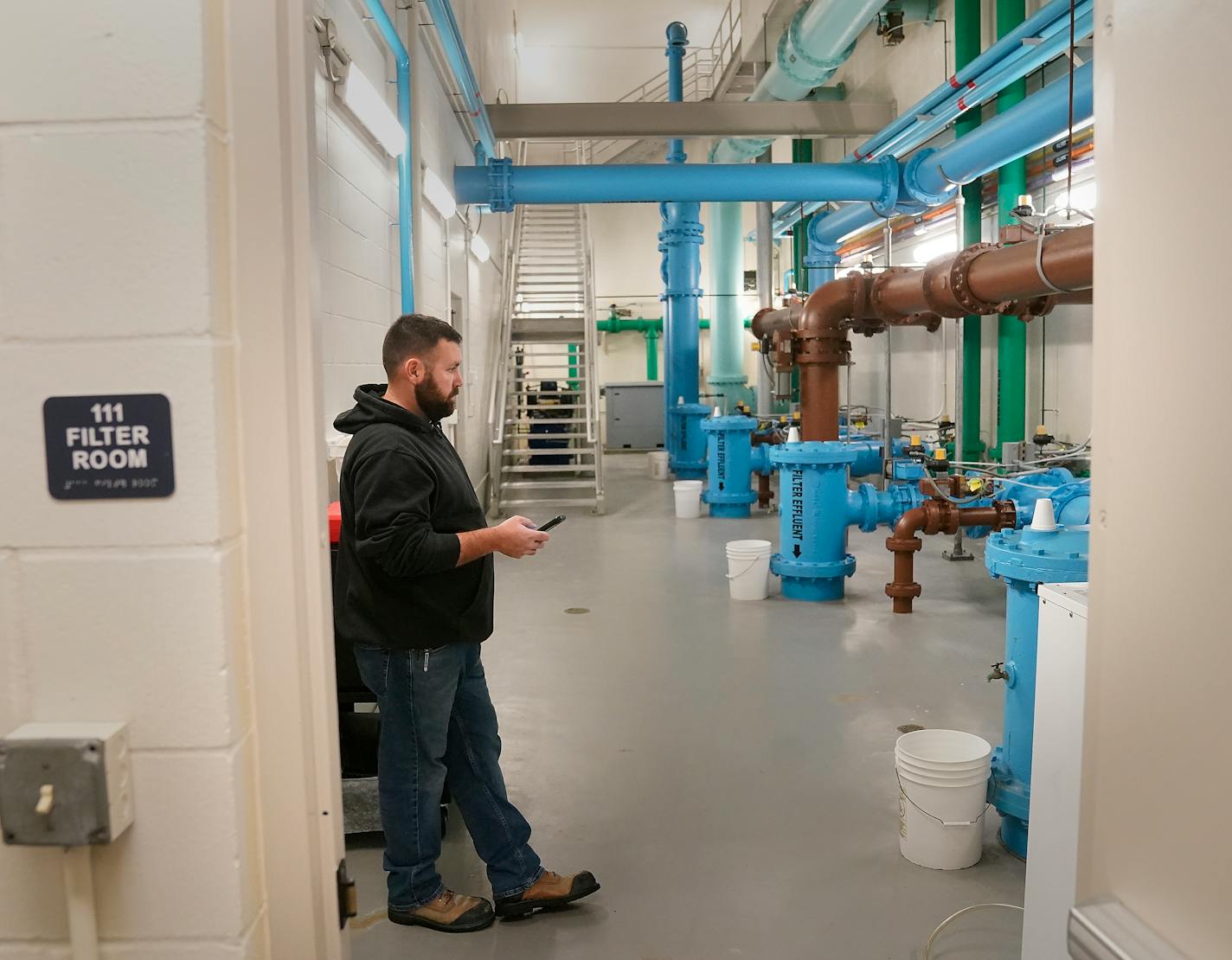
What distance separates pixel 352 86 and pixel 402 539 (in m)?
2.69

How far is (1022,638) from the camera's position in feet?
9.34

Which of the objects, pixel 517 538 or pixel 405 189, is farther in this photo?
pixel 405 189

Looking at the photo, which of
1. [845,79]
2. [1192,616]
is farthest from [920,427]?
[1192,616]

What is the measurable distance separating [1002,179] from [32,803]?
26.6ft

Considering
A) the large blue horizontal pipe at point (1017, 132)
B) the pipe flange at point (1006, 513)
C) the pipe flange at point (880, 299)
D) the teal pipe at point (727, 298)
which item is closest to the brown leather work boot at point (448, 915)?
the pipe flange at point (1006, 513)

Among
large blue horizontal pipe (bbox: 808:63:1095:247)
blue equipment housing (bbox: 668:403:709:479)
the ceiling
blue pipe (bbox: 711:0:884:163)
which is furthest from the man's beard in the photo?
the ceiling

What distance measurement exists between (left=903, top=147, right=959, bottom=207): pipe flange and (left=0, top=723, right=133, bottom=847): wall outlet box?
830 cm

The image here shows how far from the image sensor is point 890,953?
2.39 m

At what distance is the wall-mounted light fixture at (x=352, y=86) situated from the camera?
3893mm

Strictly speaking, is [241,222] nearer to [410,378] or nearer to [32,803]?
[32,803]

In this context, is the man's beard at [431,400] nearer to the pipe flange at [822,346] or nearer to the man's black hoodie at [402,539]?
the man's black hoodie at [402,539]

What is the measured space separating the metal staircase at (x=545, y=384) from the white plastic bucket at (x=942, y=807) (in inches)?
262

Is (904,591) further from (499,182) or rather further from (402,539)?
(499,182)

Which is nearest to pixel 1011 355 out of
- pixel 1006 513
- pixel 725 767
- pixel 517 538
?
pixel 1006 513
